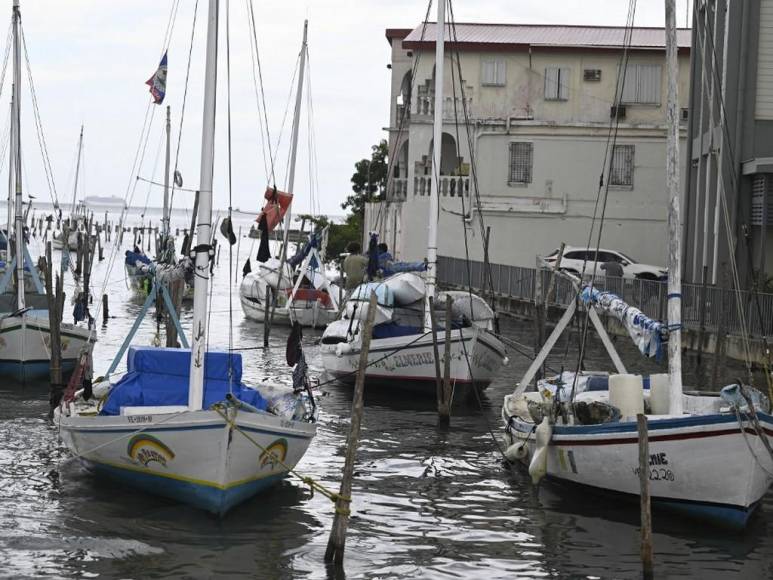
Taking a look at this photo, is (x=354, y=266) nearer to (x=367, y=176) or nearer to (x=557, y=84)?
(x=557, y=84)

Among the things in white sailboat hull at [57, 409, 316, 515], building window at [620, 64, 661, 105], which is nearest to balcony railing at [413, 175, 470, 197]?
building window at [620, 64, 661, 105]

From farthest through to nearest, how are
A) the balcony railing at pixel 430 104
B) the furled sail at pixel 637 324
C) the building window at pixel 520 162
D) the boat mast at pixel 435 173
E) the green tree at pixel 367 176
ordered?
the green tree at pixel 367 176 → the balcony railing at pixel 430 104 → the building window at pixel 520 162 → the boat mast at pixel 435 173 → the furled sail at pixel 637 324

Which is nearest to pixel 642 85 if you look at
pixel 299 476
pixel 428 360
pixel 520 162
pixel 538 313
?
pixel 520 162

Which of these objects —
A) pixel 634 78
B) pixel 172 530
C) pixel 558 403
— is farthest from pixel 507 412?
pixel 634 78

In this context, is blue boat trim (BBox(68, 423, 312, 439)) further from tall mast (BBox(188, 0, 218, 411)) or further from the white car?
the white car

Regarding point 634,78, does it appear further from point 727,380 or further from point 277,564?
point 277,564

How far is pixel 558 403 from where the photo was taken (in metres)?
20.0

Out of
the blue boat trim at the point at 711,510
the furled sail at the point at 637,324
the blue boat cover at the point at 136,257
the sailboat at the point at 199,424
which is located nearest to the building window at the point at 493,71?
the blue boat cover at the point at 136,257

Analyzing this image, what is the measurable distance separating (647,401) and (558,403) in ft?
5.11

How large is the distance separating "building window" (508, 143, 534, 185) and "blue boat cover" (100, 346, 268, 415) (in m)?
37.9

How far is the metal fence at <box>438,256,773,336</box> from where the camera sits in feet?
102

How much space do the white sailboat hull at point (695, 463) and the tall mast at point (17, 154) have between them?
16.8 m

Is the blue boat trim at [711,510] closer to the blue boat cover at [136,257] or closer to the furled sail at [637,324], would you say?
the furled sail at [637,324]

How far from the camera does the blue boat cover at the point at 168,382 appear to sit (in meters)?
18.9
